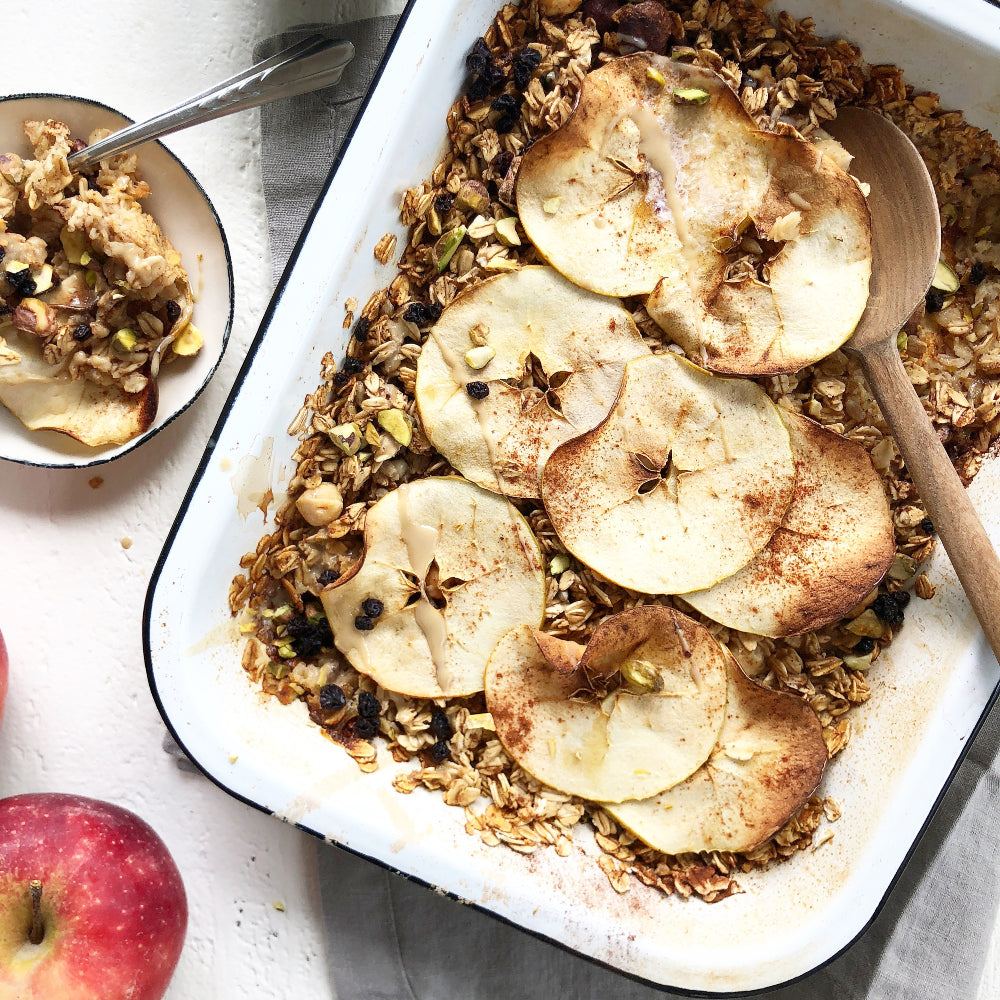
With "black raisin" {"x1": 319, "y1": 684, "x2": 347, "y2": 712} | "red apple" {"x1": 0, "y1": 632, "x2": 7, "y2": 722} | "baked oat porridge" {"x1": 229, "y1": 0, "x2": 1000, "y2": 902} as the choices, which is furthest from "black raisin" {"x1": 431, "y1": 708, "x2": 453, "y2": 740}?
"red apple" {"x1": 0, "y1": 632, "x2": 7, "y2": 722}

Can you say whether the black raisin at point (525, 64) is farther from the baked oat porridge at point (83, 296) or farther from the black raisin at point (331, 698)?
the black raisin at point (331, 698)

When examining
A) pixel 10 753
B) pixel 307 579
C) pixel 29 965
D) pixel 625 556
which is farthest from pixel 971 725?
pixel 10 753

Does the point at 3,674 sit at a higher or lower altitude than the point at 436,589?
lower

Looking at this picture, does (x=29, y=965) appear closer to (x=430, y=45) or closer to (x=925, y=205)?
(x=430, y=45)

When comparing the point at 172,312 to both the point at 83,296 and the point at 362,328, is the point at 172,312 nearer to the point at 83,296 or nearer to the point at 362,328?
the point at 83,296

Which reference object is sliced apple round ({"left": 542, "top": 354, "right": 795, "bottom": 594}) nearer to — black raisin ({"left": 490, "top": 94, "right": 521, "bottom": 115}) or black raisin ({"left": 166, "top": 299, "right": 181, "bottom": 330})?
black raisin ({"left": 490, "top": 94, "right": 521, "bottom": 115})

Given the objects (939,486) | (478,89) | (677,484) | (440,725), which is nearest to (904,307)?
(939,486)
